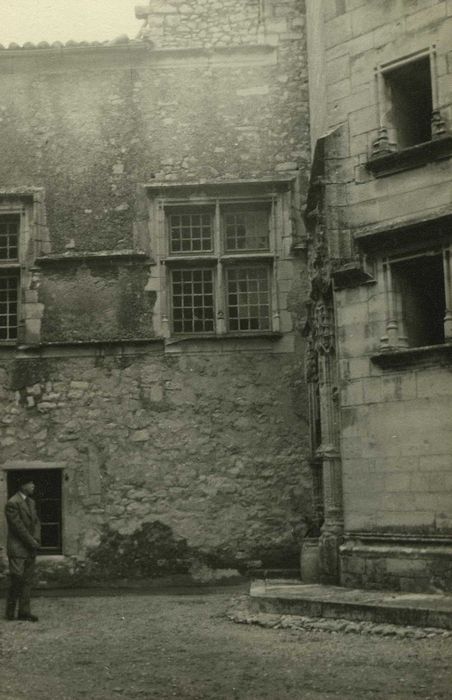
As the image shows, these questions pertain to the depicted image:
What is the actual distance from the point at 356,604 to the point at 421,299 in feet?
11.1

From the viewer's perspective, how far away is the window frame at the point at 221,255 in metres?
13.0

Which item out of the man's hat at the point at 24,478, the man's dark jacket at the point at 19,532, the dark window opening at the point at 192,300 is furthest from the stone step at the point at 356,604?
the dark window opening at the point at 192,300

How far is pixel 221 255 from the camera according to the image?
43.0ft

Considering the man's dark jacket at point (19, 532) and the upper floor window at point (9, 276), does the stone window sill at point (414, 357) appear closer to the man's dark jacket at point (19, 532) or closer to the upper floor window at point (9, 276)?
the man's dark jacket at point (19, 532)

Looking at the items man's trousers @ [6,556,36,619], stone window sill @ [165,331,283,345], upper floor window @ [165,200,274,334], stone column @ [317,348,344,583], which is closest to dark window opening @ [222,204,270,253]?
upper floor window @ [165,200,274,334]

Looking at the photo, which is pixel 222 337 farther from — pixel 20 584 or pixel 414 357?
pixel 20 584

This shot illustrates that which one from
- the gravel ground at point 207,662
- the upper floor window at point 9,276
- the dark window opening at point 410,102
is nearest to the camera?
the gravel ground at point 207,662

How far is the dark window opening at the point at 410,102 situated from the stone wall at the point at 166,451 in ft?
12.1

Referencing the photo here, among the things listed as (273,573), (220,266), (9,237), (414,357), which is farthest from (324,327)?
(9,237)

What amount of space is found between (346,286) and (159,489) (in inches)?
159

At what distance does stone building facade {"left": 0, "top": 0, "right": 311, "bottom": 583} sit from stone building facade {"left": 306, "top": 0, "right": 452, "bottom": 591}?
1976 millimetres

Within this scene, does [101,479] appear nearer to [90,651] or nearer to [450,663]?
[90,651]

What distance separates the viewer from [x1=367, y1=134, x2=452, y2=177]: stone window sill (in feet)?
31.1

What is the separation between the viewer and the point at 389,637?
7.68 m
